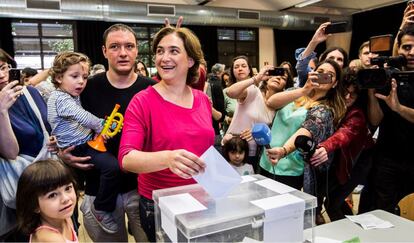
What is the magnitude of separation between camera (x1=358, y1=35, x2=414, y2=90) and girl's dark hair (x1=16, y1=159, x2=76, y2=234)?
1366 millimetres

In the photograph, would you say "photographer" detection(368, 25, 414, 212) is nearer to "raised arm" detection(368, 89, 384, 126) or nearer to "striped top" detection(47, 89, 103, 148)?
"raised arm" detection(368, 89, 384, 126)

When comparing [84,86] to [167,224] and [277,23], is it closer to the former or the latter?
[167,224]

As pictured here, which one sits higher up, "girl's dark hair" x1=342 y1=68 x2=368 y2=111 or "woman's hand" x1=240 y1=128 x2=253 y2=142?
"girl's dark hair" x1=342 y1=68 x2=368 y2=111

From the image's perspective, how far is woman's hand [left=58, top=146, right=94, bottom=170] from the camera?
5.26ft

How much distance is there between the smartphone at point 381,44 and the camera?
1510 mm

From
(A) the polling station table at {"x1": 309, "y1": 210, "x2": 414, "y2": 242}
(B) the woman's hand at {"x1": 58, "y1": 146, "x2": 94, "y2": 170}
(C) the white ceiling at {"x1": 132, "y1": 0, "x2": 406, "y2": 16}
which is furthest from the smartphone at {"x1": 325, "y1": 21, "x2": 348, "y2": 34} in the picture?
(C) the white ceiling at {"x1": 132, "y1": 0, "x2": 406, "y2": 16}

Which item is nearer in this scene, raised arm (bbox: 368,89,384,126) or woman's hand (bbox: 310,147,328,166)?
woman's hand (bbox: 310,147,328,166)

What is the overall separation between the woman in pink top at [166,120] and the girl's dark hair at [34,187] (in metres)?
0.35

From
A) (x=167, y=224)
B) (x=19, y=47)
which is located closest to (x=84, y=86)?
(x=167, y=224)

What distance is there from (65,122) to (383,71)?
154cm

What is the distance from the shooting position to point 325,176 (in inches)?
79.7

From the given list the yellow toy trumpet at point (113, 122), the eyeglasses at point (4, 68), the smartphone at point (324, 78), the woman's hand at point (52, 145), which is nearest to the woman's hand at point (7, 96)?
the eyeglasses at point (4, 68)

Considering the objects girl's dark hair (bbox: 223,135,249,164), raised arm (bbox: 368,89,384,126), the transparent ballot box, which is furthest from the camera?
girl's dark hair (bbox: 223,135,249,164)

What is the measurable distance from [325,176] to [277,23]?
22.5 ft
